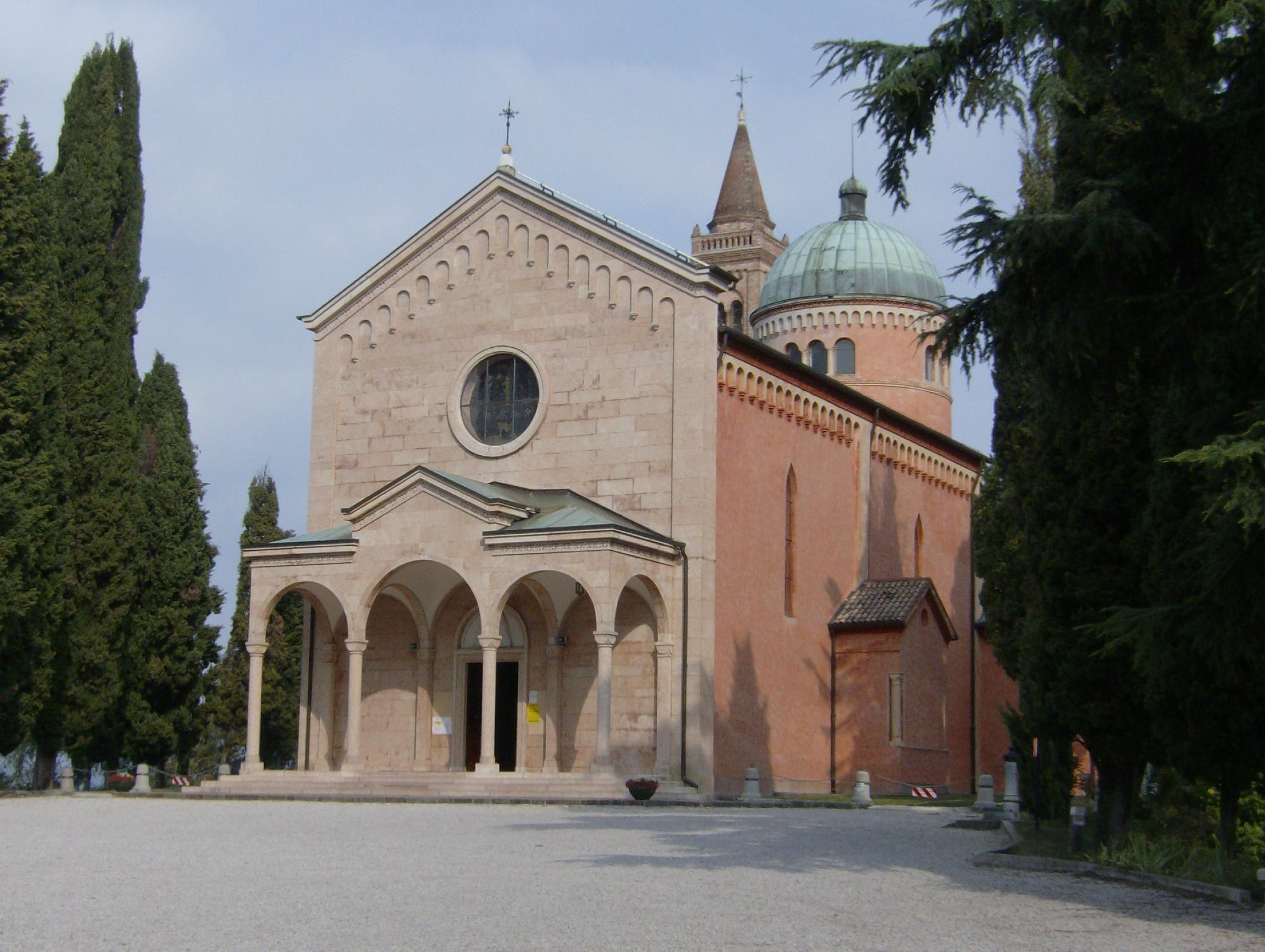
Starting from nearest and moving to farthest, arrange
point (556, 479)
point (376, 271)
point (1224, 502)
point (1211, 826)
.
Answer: point (1224, 502)
point (1211, 826)
point (556, 479)
point (376, 271)

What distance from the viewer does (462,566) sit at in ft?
88.0

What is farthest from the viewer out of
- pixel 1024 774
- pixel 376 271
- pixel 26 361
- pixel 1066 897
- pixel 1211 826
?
pixel 376 271

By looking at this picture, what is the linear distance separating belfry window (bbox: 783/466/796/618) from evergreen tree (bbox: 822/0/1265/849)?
667 inches

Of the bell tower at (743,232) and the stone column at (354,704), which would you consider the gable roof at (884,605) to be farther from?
the bell tower at (743,232)

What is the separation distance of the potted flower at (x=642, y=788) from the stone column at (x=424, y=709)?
246 inches

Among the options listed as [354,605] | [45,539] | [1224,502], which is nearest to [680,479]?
[354,605]

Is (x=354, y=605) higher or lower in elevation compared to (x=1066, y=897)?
higher

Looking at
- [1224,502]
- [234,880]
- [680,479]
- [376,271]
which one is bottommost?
[234,880]

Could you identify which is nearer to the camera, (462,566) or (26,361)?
(26,361)

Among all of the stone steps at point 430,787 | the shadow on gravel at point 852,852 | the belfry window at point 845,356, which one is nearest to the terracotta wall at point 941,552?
the belfry window at point 845,356

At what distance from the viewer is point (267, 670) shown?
36.0 metres

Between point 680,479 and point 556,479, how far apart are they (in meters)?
2.65

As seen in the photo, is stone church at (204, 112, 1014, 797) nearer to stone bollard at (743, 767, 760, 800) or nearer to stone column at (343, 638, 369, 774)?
stone column at (343, 638, 369, 774)

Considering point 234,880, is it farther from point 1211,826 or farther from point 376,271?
point 376,271
